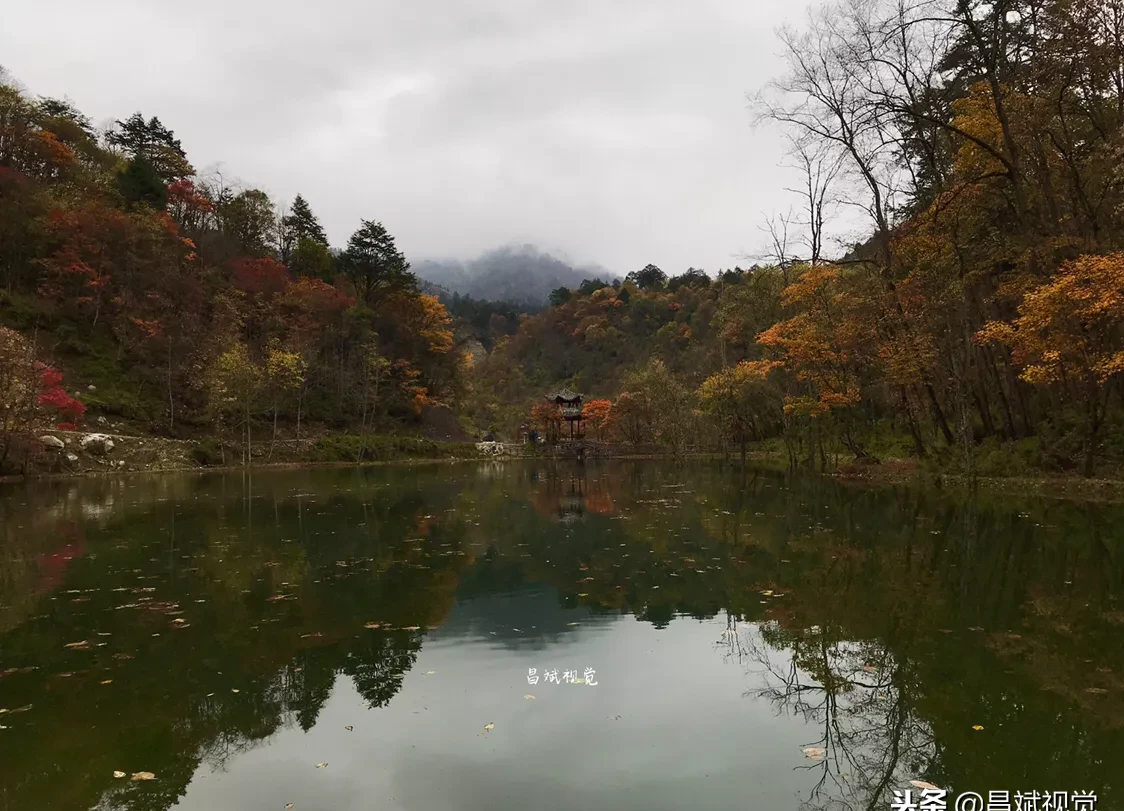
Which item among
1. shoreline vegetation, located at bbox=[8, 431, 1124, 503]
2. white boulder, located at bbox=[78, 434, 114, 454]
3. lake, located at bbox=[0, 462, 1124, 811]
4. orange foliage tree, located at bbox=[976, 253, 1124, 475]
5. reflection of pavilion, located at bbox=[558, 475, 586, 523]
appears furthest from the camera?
white boulder, located at bbox=[78, 434, 114, 454]

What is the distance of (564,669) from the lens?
5402 millimetres

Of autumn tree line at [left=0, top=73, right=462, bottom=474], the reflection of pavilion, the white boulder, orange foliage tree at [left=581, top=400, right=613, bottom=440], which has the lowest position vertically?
the reflection of pavilion

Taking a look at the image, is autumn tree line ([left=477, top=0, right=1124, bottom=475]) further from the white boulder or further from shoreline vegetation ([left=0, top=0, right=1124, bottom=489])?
the white boulder

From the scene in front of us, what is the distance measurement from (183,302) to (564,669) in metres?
41.1

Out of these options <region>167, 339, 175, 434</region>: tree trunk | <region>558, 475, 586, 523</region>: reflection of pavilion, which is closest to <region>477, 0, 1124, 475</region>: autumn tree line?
<region>558, 475, 586, 523</region>: reflection of pavilion

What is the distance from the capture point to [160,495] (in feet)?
61.5

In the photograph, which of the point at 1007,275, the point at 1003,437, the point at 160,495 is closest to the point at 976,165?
the point at 1007,275

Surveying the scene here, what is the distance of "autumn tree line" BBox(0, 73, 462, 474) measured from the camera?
34.1 m

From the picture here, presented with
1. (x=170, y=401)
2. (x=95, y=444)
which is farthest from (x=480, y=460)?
(x=95, y=444)

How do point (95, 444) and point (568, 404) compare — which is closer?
point (95, 444)

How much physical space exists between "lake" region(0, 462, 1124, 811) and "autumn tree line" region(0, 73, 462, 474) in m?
21.0

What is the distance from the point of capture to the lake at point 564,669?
3.64 meters

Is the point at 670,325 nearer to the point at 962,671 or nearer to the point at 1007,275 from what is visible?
the point at 1007,275

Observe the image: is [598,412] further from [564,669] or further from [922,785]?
[922,785]
